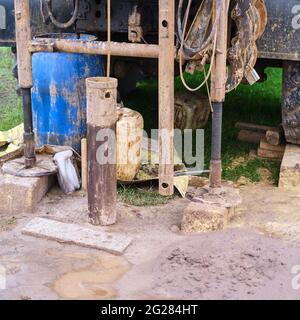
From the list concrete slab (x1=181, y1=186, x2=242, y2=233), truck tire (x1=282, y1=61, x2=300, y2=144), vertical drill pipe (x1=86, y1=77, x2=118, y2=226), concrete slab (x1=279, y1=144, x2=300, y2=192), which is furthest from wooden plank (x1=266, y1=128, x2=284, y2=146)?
vertical drill pipe (x1=86, y1=77, x2=118, y2=226)

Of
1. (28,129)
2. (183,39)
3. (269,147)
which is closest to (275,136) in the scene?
(269,147)

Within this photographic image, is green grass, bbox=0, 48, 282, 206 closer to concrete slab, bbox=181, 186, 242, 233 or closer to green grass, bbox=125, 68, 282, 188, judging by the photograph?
green grass, bbox=125, 68, 282, 188

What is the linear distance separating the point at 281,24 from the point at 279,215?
138 centimetres

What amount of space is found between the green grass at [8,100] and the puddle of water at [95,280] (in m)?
2.79

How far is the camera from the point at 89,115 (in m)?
4.03

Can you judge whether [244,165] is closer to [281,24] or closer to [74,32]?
[281,24]

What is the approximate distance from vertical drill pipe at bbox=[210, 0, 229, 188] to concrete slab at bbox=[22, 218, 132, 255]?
725mm

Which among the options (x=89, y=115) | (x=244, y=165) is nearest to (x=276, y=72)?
(x=244, y=165)

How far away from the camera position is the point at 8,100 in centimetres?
718

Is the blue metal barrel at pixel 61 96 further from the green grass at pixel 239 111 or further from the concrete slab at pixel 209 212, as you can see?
the concrete slab at pixel 209 212

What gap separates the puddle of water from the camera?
10.9ft

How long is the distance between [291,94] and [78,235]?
1994 millimetres

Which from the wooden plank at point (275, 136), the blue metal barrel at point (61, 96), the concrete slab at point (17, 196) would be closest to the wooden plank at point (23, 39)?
the blue metal barrel at point (61, 96)

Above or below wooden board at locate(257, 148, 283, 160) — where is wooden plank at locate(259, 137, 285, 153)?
above
